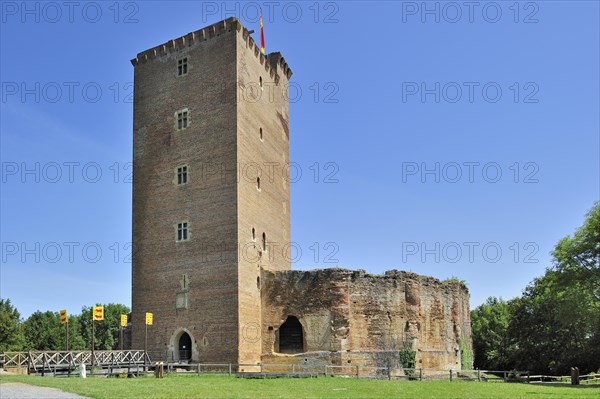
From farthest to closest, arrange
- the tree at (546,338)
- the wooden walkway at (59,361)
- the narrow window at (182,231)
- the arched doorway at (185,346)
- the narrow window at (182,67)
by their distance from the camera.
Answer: the tree at (546,338)
the narrow window at (182,67)
the narrow window at (182,231)
the arched doorway at (185,346)
the wooden walkway at (59,361)

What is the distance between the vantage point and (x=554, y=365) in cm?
5662

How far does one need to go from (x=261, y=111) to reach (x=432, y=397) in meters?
25.9

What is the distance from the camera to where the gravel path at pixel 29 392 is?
18656 mm

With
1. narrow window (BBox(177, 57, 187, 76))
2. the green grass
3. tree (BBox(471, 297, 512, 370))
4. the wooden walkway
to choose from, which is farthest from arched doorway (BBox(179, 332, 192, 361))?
tree (BBox(471, 297, 512, 370))

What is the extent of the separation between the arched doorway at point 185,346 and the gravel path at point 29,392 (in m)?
15.7

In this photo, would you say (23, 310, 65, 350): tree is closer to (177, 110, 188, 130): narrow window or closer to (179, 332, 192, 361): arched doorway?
(179, 332, 192, 361): arched doorway

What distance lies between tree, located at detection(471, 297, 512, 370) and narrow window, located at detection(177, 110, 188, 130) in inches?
1823

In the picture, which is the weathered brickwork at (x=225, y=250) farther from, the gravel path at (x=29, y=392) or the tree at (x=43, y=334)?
Answer: the tree at (x=43, y=334)

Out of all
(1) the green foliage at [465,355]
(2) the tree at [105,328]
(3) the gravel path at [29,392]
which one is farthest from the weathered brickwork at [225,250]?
(2) the tree at [105,328]

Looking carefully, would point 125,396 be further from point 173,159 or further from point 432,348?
point 432,348

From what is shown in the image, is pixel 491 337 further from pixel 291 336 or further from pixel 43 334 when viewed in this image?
pixel 43 334

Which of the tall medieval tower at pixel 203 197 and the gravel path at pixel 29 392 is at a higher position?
the tall medieval tower at pixel 203 197

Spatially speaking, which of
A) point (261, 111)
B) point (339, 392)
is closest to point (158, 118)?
point (261, 111)

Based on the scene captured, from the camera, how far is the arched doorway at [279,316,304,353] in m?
38.6
